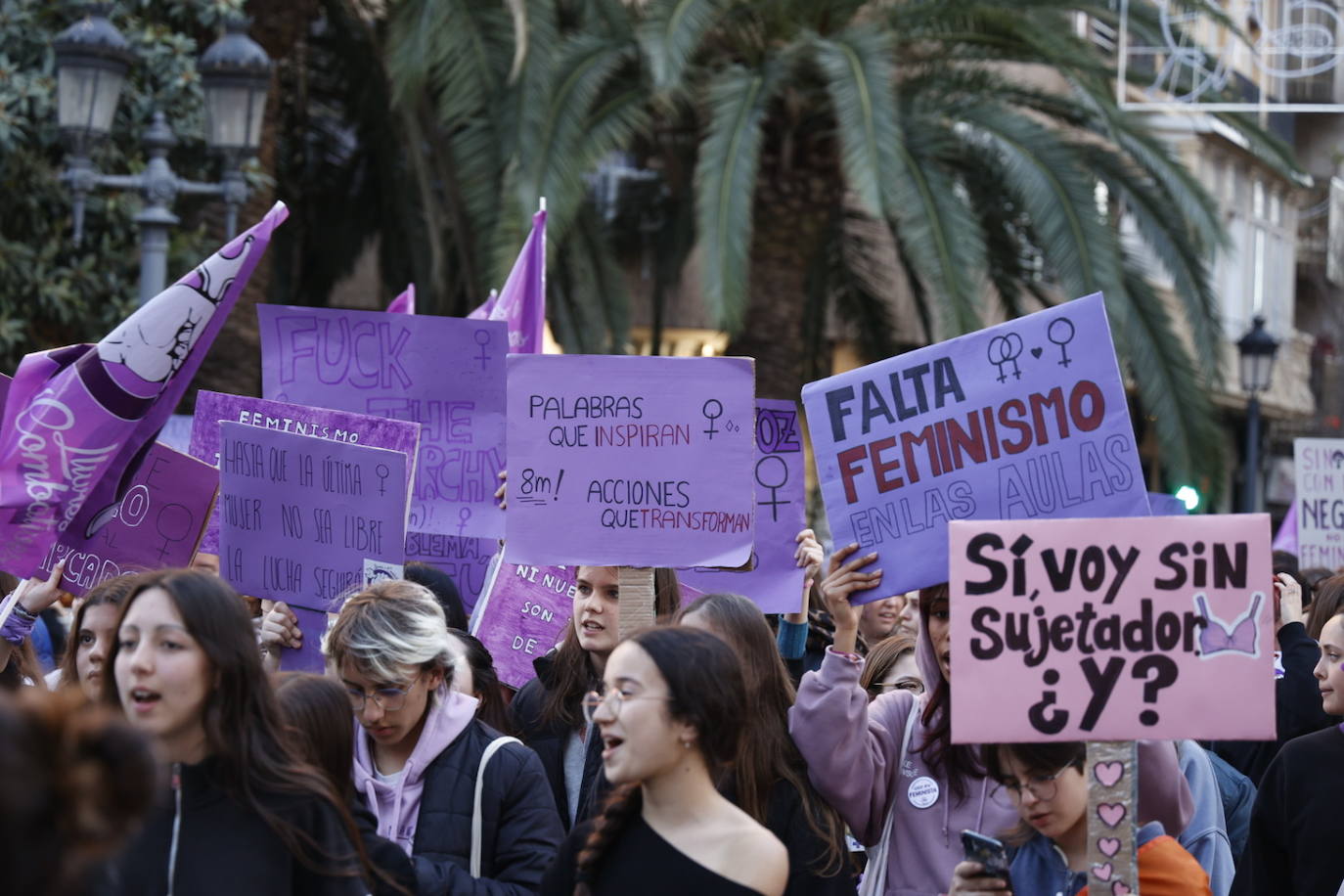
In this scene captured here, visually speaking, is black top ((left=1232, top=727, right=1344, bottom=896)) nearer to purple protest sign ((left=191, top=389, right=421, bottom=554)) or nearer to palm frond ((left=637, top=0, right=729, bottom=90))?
purple protest sign ((left=191, top=389, right=421, bottom=554))

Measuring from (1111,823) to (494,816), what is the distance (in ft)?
4.99

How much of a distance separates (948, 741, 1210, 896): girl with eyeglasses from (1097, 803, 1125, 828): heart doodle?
0.47 ft

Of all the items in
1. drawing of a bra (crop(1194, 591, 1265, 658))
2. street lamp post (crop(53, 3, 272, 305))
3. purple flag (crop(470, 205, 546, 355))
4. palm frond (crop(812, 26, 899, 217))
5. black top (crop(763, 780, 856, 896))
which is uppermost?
palm frond (crop(812, 26, 899, 217))

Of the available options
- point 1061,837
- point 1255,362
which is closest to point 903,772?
point 1061,837

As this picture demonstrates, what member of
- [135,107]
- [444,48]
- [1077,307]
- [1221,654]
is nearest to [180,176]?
[135,107]

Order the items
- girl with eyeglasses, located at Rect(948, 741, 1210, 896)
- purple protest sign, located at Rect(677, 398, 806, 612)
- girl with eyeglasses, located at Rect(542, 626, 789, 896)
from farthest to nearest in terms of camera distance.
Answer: purple protest sign, located at Rect(677, 398, 806, 612) < girl with eyeglasses, located at Rect(948, 741, 1210, 896) < girl with eyeglasses, located at Rect(542, 626, 789, 896)

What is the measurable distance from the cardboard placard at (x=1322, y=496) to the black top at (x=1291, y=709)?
3336 millimetres

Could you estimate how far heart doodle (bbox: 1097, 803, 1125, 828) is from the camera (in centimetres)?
385

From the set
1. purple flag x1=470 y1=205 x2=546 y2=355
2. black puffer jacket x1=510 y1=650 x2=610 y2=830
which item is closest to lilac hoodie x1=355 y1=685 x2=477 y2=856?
black puffer jacket x1=510 y1=650 x2=610 y2=830

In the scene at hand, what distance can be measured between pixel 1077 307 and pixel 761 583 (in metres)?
1.95

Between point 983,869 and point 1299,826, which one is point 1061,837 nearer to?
point 983,869

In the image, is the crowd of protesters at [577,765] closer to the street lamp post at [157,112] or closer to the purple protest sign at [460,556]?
the purple protest sign at [460,556]

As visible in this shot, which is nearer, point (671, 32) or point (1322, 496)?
point (1322, 496)

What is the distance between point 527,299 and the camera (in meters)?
8.81
